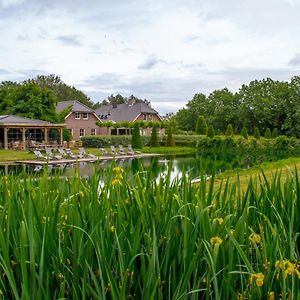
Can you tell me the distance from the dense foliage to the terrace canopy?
18.5 meters

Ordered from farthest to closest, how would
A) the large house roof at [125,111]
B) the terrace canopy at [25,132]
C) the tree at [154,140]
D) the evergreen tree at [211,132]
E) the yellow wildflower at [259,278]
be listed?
1. the large house roof at [125,111]
2. the evergreen tree at [211,132]
3. the tree at [154,140]
4. the terrace canopy at [25,132]
5. the yellow wildflower at [259,278]

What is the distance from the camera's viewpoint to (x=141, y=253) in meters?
1.38

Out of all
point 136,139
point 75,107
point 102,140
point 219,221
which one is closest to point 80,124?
point 75,107

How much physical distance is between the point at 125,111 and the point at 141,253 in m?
49.9

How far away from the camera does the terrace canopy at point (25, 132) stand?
31.9 m

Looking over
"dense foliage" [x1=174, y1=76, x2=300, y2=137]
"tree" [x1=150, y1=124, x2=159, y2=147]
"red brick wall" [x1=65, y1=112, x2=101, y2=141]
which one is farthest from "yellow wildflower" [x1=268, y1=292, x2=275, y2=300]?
"red brick wall" [x1=65, y1=112, x2=101, y2=141]

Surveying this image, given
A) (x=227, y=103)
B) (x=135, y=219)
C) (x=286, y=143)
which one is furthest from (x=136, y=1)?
(x=227, y=103)

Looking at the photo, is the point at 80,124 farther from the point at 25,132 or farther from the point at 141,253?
the point at 141,253

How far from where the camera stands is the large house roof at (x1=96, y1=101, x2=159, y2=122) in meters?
49.6

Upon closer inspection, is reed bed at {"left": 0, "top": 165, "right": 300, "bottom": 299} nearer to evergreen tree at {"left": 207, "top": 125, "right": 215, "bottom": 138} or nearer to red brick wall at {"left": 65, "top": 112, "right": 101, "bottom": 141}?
evergreen tree at {"left": 207, "top": 125, "right": 215, "bottom": 138}

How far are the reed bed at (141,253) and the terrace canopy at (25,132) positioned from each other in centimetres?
3093

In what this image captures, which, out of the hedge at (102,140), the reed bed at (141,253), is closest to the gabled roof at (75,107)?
the hedge at (102,140)

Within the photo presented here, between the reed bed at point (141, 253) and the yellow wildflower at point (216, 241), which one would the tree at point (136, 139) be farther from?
the yellow wildflower at point (216, 241)

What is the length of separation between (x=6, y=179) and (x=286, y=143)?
2901 cm
